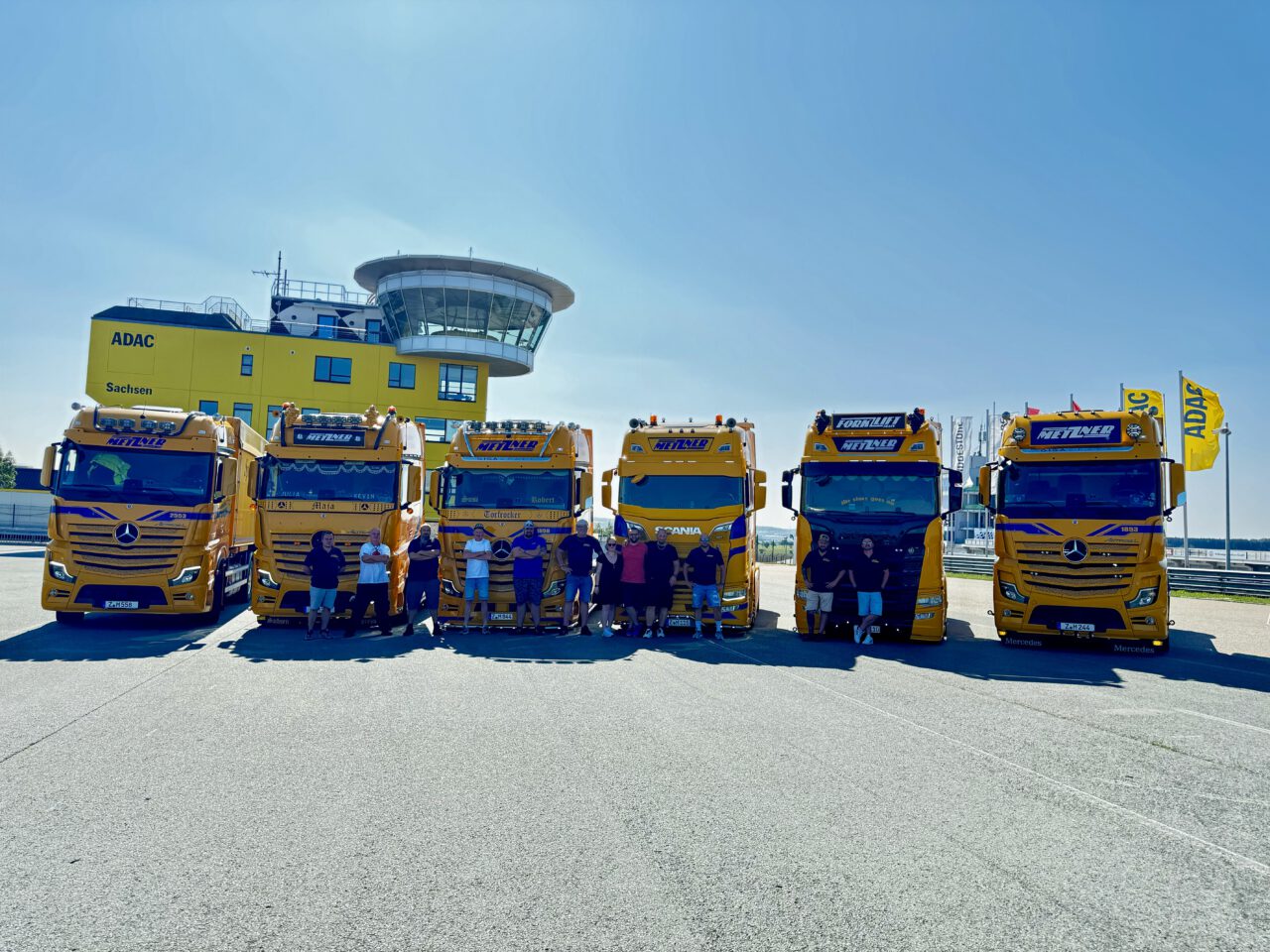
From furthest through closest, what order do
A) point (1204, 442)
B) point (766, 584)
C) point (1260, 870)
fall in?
point (766, 584)
point (1204, 442)
point (1260, 870)

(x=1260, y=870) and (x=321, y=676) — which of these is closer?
(x=1260, y=870)

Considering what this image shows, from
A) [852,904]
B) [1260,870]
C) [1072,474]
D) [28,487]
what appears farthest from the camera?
[28,487]

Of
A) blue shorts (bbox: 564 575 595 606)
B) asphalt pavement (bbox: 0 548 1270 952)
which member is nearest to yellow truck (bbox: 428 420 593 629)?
blue shorts (bbox: 564 575 595 606)

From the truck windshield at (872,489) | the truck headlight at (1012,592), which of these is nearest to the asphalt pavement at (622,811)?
the truck headlight at (1012,592)

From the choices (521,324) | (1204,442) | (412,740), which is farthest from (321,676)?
(521,324)

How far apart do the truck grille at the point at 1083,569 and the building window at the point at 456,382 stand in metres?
38.8

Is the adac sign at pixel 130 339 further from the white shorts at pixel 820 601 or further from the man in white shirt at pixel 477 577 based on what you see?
the white shorts at pixel 820 601

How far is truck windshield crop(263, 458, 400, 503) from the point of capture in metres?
15.1

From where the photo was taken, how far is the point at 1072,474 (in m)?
13.9

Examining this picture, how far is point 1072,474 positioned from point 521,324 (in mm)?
37771

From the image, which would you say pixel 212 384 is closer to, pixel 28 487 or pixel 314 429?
pixel 28 487

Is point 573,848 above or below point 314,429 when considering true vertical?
below

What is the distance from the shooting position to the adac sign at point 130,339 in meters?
46.2

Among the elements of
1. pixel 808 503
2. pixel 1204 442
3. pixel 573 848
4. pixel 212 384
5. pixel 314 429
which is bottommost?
pixel 573 848
